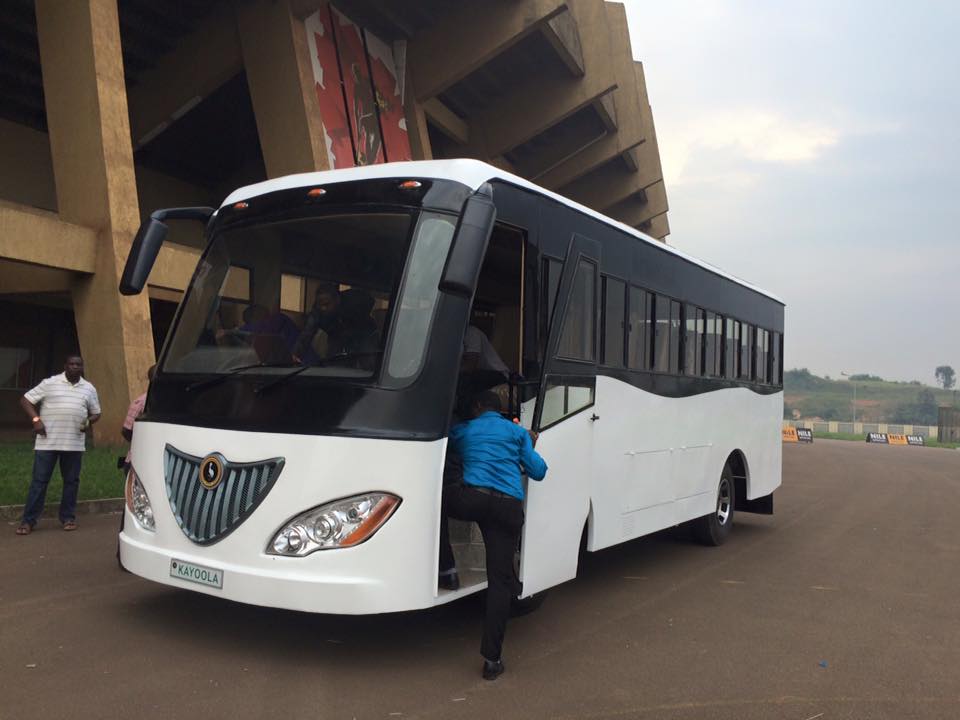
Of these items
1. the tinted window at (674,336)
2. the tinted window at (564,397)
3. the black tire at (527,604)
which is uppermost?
the tinted window at (674,336)

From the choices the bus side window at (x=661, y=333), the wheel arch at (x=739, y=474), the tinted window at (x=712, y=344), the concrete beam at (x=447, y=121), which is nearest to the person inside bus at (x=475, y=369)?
the bus side window at (x=661, y=333)

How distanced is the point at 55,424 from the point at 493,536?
5644 millimetres

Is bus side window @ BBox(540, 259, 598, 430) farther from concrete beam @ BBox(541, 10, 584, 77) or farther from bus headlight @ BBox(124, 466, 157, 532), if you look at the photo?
concrete beam @ BBox(541, 10, 584, 77)

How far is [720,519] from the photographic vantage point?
1043 centimetres

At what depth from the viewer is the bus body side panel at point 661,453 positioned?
690 cm

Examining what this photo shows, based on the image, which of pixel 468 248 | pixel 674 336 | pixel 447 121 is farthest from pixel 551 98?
pixel 468 248

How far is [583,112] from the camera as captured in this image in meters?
34.0

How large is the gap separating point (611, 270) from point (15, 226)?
12.2m

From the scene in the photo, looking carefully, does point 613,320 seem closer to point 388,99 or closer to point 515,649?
point 515,649

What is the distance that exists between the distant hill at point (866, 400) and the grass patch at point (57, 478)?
432 ft

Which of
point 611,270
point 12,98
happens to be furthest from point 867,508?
point 12,98

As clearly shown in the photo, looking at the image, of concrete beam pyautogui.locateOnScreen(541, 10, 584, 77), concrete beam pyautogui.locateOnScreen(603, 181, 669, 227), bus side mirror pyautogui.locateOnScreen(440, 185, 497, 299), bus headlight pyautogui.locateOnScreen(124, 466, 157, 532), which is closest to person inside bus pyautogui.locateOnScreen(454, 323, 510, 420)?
bus side mirror pyautogui.locateOnScreen(440, 185, 497, 299)

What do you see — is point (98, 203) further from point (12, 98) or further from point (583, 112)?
point (583, 112)

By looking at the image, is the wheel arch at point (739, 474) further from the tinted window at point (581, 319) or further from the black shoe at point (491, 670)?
the black shoe at point (491, 670)
